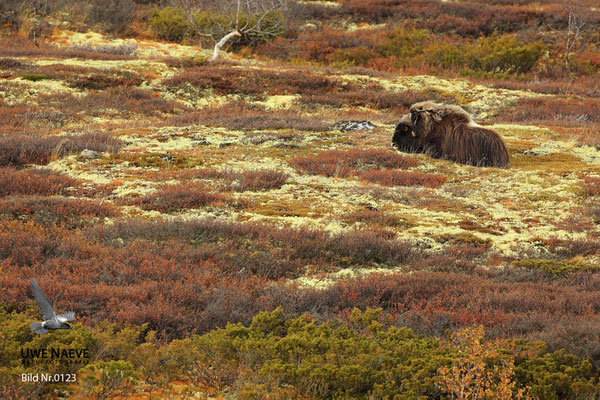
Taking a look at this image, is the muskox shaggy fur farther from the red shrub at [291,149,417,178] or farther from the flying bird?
the flying bird

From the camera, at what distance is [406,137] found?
14.2 meters

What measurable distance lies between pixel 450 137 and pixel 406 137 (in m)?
1.22

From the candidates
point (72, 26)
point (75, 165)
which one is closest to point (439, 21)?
point (72, 26)

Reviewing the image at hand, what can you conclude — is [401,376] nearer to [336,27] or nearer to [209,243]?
[209,243]

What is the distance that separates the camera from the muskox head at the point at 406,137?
14086 mm

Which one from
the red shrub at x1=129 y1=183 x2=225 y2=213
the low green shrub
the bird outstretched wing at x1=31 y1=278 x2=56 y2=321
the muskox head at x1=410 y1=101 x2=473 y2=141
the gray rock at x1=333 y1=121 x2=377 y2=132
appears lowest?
the red shrub at x1=129 y1=183 x2=225 y2=213

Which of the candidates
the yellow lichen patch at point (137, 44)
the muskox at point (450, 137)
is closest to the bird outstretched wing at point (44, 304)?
the muskox at point (450, 137)

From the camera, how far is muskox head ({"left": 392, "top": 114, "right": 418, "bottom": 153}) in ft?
46.2

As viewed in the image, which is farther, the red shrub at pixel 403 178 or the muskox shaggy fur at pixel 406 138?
the muskox shaggy fur at pixel 406 138

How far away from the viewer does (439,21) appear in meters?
39.2

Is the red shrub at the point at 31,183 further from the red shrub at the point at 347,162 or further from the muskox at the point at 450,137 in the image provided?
the muskox at the point at 450,137

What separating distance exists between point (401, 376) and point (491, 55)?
1179 inches

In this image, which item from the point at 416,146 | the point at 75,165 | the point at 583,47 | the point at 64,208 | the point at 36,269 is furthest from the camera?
the point at 583,47

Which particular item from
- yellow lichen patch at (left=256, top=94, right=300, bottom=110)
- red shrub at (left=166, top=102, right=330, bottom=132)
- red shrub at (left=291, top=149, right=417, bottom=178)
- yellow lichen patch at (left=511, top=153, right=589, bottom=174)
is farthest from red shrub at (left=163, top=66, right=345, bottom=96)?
yellow lichen patch at (left=511, top=153, right=589, bottom=174)
